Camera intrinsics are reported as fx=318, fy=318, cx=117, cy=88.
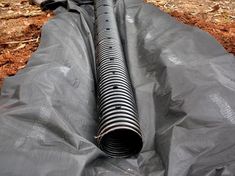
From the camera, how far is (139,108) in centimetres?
261

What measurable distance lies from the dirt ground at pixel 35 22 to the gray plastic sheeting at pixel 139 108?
62cm

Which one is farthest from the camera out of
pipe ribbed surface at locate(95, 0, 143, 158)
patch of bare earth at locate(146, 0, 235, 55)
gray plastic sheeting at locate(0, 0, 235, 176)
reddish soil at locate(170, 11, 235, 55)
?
patch of bare earth at locate(146, 0, 235, 55)

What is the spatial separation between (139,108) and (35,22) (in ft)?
8.60

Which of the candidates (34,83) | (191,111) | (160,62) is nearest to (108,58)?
(160,62)

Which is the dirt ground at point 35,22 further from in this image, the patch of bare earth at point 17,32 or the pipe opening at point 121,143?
the pipe opening at point 121,143

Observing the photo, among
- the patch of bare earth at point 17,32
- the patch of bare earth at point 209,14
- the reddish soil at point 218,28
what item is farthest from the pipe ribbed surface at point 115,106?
the patch of bare earth at point 209,14

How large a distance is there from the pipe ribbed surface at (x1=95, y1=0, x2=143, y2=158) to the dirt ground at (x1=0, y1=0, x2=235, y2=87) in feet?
3.47

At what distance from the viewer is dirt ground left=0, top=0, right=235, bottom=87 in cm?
373

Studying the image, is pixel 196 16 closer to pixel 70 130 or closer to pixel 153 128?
pixel 153 128

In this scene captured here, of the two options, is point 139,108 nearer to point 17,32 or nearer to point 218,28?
point 218,28

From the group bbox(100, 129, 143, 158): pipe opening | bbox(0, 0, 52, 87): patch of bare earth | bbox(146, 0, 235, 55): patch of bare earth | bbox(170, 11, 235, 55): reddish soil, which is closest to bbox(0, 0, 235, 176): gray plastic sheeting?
bbox(100, 129, 143, 158): pipe opening

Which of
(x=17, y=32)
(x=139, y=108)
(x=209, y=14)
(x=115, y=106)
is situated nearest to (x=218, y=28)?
(x=209, y=14)

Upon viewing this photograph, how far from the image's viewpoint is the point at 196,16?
15.6 ft

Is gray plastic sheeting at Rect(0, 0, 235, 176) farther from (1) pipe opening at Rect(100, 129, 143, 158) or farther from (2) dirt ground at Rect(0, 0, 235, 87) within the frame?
(2) dirt ground at Rect(0, 0, 235, 87)
